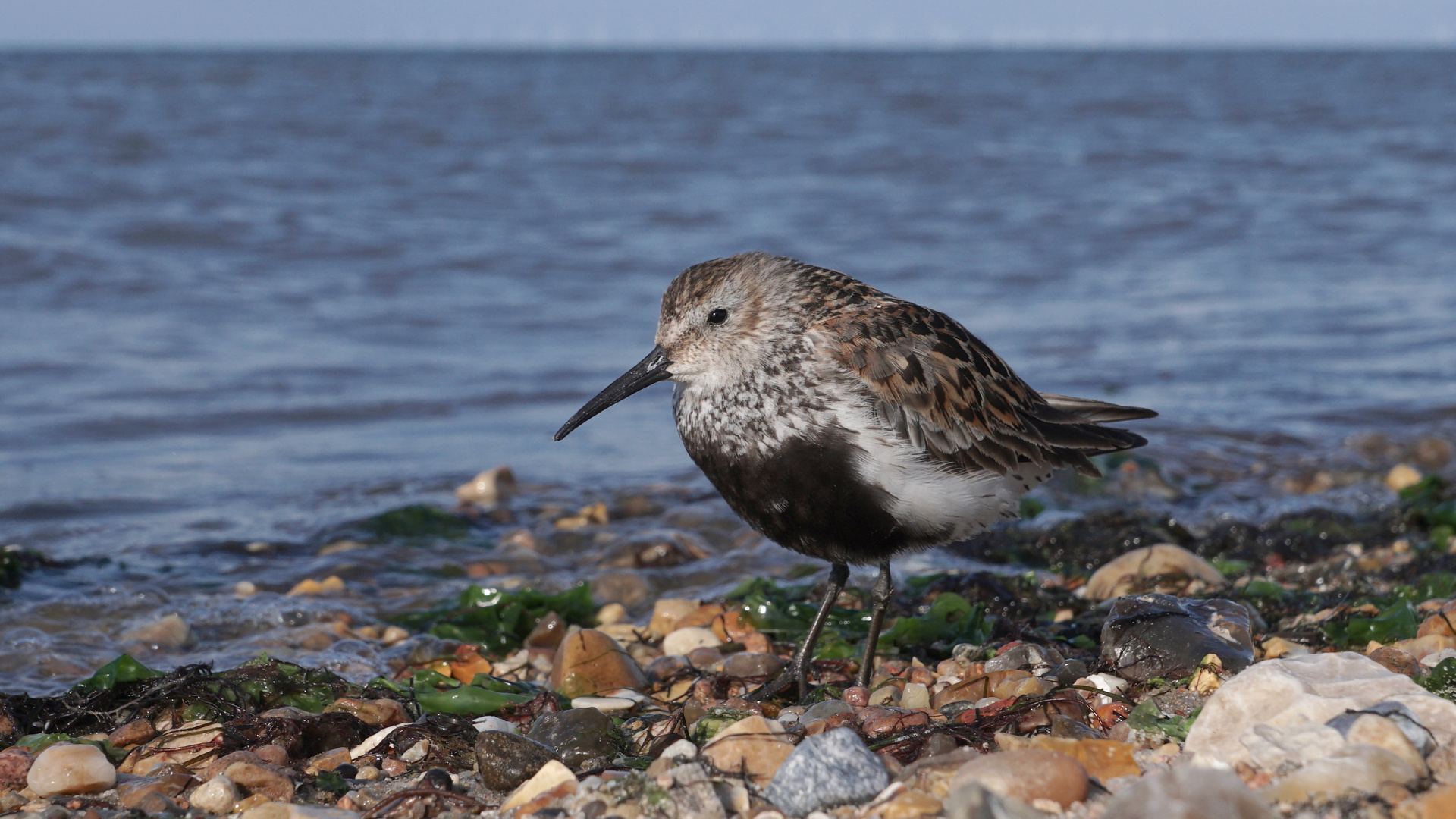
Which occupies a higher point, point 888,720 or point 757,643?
point 888,720

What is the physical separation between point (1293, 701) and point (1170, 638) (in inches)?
39.1

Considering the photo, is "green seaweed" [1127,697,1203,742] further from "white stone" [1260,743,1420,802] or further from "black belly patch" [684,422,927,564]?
"black belly patch" [684,422,927,564]

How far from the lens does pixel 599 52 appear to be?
2734 inches

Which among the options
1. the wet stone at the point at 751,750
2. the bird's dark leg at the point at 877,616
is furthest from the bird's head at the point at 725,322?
the wet stone at the point at 751,750

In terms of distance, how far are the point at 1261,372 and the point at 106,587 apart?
26.7 ft

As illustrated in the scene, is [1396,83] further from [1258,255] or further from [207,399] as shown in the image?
[207,399]

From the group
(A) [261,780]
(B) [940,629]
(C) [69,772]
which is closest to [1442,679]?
(B) [940,629]

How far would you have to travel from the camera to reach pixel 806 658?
4.54 meters

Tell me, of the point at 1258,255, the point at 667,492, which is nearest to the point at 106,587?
the point at 667,492

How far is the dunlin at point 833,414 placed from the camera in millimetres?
4070

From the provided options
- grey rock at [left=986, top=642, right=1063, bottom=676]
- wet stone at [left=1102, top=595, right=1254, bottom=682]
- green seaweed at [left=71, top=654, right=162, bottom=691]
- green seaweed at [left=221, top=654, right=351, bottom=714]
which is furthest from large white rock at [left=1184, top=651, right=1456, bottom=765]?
green seaweed at [left=71, top=654, right=162, bottom=691]

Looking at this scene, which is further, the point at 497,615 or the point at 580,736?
the point at 497,615

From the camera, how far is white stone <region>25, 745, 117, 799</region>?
139 inches

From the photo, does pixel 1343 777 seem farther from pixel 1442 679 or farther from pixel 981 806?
pixel 1442 679
